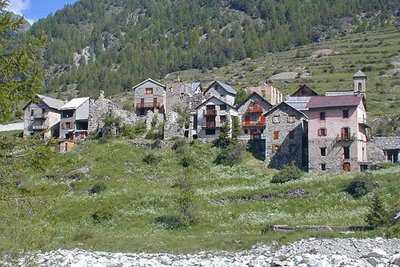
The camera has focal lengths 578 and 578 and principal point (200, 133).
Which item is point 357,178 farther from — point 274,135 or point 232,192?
point 274,135

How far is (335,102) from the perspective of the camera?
2489 inches

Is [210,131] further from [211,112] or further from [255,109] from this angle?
[255,109]

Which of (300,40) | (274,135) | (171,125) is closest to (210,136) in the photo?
(171,125)

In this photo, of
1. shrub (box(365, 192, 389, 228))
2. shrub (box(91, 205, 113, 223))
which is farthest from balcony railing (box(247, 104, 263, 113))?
shrub (box(365, 192, 389, 228))

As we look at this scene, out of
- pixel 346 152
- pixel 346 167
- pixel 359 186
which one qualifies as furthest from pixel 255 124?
pixel 359 186

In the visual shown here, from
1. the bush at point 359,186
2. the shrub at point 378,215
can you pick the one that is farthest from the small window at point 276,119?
the shrub at point 378,215

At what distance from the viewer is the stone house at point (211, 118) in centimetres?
7456

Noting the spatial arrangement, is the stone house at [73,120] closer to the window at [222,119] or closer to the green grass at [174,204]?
the green grass at [174,204]

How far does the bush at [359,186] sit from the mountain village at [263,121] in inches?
419

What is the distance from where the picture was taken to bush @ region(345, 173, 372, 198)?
49.0 meters

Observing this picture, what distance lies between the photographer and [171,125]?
75250 millimetres

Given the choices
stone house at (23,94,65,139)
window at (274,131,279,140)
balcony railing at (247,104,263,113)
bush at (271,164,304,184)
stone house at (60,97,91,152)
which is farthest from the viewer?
stone house at (23,94,65,139)

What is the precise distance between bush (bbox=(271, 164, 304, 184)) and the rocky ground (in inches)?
888

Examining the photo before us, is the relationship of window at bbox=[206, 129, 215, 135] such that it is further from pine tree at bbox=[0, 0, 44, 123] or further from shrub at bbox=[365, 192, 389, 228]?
pine tree at bbox=[0, 0, 44, 123]
